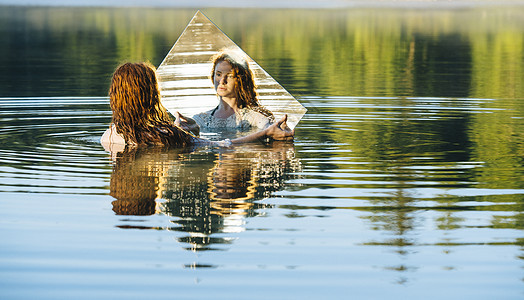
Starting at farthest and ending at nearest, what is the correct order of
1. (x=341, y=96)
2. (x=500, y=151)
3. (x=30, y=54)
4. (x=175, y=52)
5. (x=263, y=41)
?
1. (x=263, y=41)
2. (x=30, y=54)
3. (x=341, y=96)
4. (x=175, y=52)
5. (x=500, y=151)

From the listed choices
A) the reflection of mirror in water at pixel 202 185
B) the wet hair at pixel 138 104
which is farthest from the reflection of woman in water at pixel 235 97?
the wet hair at pixel 138 104

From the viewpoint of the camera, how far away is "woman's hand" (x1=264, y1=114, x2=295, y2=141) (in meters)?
11.5

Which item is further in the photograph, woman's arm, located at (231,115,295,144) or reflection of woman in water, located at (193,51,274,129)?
reflection of woman in water, located at (193,51,274,129)

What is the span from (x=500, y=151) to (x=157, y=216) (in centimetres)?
470

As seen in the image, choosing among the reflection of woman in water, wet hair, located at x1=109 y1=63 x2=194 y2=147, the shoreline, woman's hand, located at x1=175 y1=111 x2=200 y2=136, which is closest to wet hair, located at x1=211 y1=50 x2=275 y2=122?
the reflection of woman in water

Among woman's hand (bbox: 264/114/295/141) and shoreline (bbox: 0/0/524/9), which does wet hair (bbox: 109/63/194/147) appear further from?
shoreline (bbox: 0/0/524/9)

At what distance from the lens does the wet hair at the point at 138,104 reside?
1014 centimetres

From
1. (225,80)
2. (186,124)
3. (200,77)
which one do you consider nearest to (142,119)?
(186,124)

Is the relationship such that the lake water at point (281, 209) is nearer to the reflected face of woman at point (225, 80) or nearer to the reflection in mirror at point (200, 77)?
the reflection in mirror at point (200, 77)

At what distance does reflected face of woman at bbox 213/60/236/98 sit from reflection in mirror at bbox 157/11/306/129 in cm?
29

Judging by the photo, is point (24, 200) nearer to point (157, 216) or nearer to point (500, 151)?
point (157, 216)

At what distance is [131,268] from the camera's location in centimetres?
611

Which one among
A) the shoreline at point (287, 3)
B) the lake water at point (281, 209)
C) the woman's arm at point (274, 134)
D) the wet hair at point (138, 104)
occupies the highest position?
the shoreline at point (287, 3)

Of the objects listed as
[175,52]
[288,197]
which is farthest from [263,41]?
[288,197]
